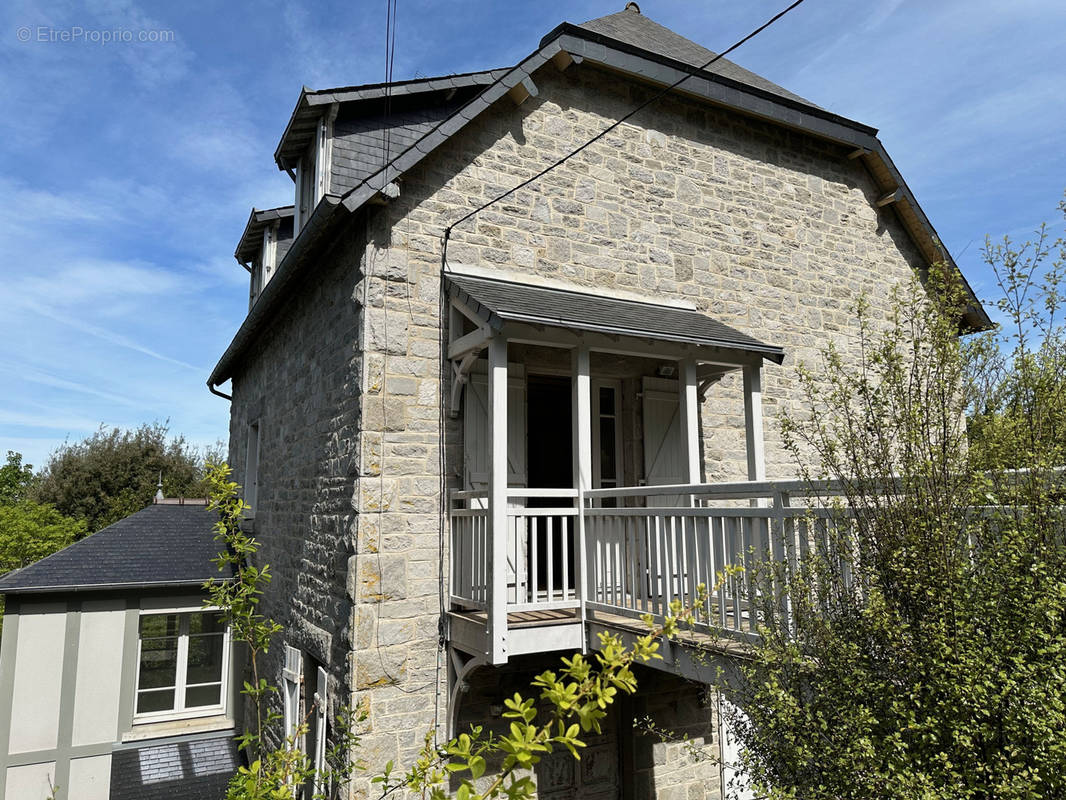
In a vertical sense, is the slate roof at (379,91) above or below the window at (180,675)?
above

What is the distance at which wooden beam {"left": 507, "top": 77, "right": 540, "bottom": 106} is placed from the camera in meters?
6.99

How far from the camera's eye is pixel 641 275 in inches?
308

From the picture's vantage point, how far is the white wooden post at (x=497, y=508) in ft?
17.2

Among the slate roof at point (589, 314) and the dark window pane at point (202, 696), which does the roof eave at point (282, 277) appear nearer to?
the slate roof at point (589, 314)

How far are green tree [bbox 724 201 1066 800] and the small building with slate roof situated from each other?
9843 mm

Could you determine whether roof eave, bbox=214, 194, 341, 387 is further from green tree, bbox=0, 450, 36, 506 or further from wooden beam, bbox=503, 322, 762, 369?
green tree, bbox=0, 450, 36, 506

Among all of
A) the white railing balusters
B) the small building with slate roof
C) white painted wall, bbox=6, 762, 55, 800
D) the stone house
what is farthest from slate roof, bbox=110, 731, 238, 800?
the white railing balusters

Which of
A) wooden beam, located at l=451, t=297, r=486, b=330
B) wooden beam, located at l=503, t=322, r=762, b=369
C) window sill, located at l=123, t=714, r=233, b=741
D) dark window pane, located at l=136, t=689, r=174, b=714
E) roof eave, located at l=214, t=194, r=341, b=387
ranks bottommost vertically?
window sill, located at l=123, t=714, r=233, b=741

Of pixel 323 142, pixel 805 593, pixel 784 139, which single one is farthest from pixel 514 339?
pixel 784 139

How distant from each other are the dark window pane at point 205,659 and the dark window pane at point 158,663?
31 cm

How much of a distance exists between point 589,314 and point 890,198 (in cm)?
606

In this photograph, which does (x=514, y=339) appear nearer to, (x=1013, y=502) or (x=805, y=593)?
(x=805, y=593)

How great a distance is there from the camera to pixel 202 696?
38.1ft

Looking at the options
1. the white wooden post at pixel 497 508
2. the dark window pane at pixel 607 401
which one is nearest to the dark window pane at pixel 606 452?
the dark window pane at pixel 607 401
